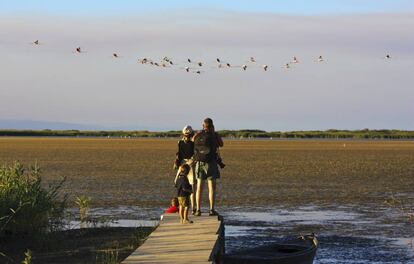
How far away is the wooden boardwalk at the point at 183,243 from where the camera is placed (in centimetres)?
1282

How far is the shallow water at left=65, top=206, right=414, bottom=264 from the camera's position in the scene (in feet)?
55.9

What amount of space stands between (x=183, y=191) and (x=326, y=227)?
5.90 m

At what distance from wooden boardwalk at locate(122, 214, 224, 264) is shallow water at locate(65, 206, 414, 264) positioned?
1.58 metres

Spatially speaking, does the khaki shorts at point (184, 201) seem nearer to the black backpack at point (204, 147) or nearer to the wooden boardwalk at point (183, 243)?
the wooden boardwalk at point (183, 243)

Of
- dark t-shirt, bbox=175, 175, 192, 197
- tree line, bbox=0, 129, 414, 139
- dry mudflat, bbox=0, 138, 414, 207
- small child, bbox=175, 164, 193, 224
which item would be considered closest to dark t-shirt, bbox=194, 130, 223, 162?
small child, bbox=175, 164, 193, 224

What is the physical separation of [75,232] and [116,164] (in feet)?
101

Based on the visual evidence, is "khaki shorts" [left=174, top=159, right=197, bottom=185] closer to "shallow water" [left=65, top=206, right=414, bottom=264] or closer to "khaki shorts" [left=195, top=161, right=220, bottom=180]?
"khaki shorts" [left=195, top=161, right=220, bottom=180]

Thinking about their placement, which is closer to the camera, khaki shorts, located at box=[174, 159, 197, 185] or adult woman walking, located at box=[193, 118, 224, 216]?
adult woman walking, located at box=[193, 118, 224, 216]

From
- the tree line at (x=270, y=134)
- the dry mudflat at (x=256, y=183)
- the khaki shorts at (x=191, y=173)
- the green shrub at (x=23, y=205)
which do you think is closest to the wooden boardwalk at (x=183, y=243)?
the khaki shorts at (x=191, y=173)

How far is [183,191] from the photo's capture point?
16.0 meters

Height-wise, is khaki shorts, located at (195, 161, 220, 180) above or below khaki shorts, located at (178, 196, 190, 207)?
above

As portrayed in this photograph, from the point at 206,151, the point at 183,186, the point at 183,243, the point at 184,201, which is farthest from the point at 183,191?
the point at 183,243

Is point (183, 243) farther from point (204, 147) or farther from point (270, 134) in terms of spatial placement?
point (270, 134)

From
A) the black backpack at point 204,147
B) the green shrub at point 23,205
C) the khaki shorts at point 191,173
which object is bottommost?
the green shrub at point 23,205
